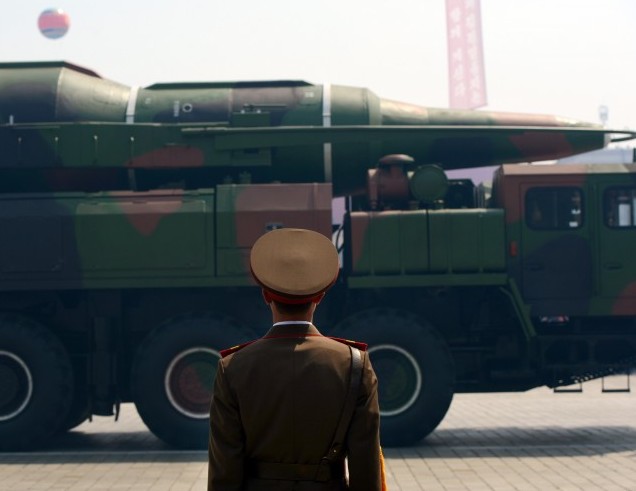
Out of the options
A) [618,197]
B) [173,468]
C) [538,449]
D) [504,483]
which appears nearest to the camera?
[504,483]

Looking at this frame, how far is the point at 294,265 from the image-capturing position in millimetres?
4473

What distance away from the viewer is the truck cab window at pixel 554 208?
1388cm

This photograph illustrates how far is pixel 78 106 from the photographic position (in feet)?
46.9

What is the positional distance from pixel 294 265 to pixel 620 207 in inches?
397

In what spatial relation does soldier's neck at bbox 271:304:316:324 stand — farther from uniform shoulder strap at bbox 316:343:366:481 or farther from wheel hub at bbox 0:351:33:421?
wheel hub at bbox 0:351:33:421

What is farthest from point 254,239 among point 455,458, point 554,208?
point 554,208

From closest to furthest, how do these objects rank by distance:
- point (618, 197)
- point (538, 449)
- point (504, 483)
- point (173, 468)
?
point (504, 483) < point (173, 468) < point (538, 449) < point (618, 197)

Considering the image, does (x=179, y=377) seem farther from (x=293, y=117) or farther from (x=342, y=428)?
(x=342, y=428)

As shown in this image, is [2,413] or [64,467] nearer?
[64,467]

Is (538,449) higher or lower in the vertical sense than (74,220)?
lower

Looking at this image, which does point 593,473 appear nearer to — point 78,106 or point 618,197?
point 618,197

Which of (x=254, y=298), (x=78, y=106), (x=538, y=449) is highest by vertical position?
(x=78, y=106)

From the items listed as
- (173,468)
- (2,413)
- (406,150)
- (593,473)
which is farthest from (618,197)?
(2,413)

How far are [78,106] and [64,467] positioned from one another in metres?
4.16
